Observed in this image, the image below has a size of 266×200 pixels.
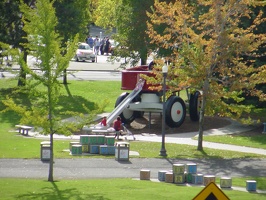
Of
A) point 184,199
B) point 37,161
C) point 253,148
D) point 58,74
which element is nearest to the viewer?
→ point 184,199

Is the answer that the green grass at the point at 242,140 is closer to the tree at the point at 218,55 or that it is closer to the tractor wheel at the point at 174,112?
the tractor wheel at the point at 174,112

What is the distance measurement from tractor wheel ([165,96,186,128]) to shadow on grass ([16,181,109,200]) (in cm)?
1443

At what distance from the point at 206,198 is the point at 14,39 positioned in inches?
1259

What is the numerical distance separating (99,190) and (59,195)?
1.22 m

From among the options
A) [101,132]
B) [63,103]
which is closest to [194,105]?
[101,132]

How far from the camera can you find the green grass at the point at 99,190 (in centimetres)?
1953

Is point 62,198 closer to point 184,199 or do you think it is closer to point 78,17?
point 184,199

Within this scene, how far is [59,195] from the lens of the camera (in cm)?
1980

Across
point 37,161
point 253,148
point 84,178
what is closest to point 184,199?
point 84,178

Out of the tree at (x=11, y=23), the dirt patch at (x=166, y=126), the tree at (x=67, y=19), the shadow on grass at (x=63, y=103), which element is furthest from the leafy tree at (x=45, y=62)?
the tree at (x=67, y=19)

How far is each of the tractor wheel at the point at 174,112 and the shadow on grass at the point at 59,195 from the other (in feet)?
47.4

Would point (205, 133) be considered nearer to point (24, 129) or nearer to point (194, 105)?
point (194, 105)

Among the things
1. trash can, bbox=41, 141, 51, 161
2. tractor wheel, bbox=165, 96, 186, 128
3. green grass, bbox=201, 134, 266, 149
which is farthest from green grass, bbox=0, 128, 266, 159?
tractor wheel, bbox=165, 96, 186, 128

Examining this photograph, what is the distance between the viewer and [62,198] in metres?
19.3
